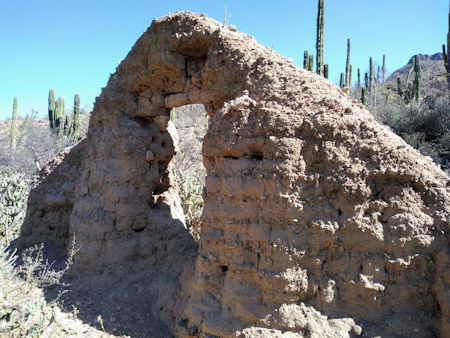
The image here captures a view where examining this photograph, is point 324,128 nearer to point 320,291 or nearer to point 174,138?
point 320,291

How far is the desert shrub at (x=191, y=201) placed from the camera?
26.9 ft

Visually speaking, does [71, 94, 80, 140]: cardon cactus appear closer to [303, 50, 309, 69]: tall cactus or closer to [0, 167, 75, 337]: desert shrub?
[0, 167, 75, 337]: desert shrub

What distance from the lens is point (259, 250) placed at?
317 centimetres

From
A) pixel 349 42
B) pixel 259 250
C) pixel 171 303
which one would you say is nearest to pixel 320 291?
pixel 259 250

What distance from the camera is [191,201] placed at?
28.9 feet

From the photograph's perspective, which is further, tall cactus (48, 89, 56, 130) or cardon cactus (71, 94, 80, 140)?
tall cactus (48, 89, 56, 130)

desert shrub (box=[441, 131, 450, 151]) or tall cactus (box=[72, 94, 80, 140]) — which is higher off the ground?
tall cactus (box=[72, 94, 80, 140])

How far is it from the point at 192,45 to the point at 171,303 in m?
3.18

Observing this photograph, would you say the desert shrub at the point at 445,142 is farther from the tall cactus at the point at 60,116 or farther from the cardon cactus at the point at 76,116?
the tall cactus at the point at 60,116

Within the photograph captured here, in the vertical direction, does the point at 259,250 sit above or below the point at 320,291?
above

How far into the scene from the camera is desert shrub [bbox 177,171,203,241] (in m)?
8.20

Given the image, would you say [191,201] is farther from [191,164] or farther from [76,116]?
[76,116]

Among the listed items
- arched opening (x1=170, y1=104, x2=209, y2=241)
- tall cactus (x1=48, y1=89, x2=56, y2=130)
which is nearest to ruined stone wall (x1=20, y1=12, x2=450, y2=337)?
arched opening (x1=170, y1=104, x2=209, y2=241)

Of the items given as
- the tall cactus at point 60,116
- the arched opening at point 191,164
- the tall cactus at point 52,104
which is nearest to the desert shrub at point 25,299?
the arched opening at point 191,164
